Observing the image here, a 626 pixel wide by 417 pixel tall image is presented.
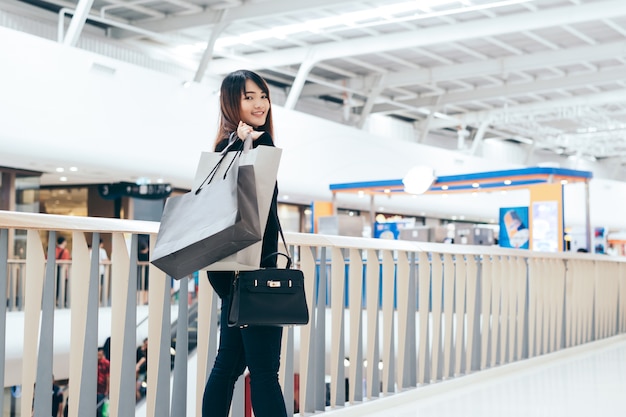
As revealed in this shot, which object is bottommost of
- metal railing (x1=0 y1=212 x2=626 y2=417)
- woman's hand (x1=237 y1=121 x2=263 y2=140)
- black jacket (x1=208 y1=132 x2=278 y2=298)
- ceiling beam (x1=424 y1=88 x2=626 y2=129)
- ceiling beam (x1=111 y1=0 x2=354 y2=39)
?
metal railing (x1=0 y1=212 x2=626 y2=417)

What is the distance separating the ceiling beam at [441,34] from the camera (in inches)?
486

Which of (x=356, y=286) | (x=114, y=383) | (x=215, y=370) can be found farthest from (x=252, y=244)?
(x=356, y=286)

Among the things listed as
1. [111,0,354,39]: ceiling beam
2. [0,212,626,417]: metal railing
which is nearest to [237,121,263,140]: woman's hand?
[0,212,626,417]: metal railing

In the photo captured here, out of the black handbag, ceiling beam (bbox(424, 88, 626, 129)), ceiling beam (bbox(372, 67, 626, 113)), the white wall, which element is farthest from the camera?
ceiling beam (bbox(424, 88, 626, 129))

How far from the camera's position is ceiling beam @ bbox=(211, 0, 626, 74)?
40.5ft

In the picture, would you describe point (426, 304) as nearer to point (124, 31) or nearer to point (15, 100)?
point (15, 100)

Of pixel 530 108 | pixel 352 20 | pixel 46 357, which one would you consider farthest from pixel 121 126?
pixel 530 108

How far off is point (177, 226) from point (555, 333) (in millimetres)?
5450

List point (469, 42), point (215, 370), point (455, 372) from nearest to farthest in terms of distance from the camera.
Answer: point (215, 370) < point (455, 372) < point (469, 42)

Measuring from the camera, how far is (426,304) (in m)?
4.68

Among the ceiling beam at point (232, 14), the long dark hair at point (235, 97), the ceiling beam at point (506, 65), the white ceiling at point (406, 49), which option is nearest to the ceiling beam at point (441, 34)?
the white ceiling at point (406, 49)

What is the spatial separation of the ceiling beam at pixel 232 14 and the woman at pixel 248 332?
955 cm

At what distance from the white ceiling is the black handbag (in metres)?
9.87

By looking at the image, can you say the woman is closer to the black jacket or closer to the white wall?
the black jacket
